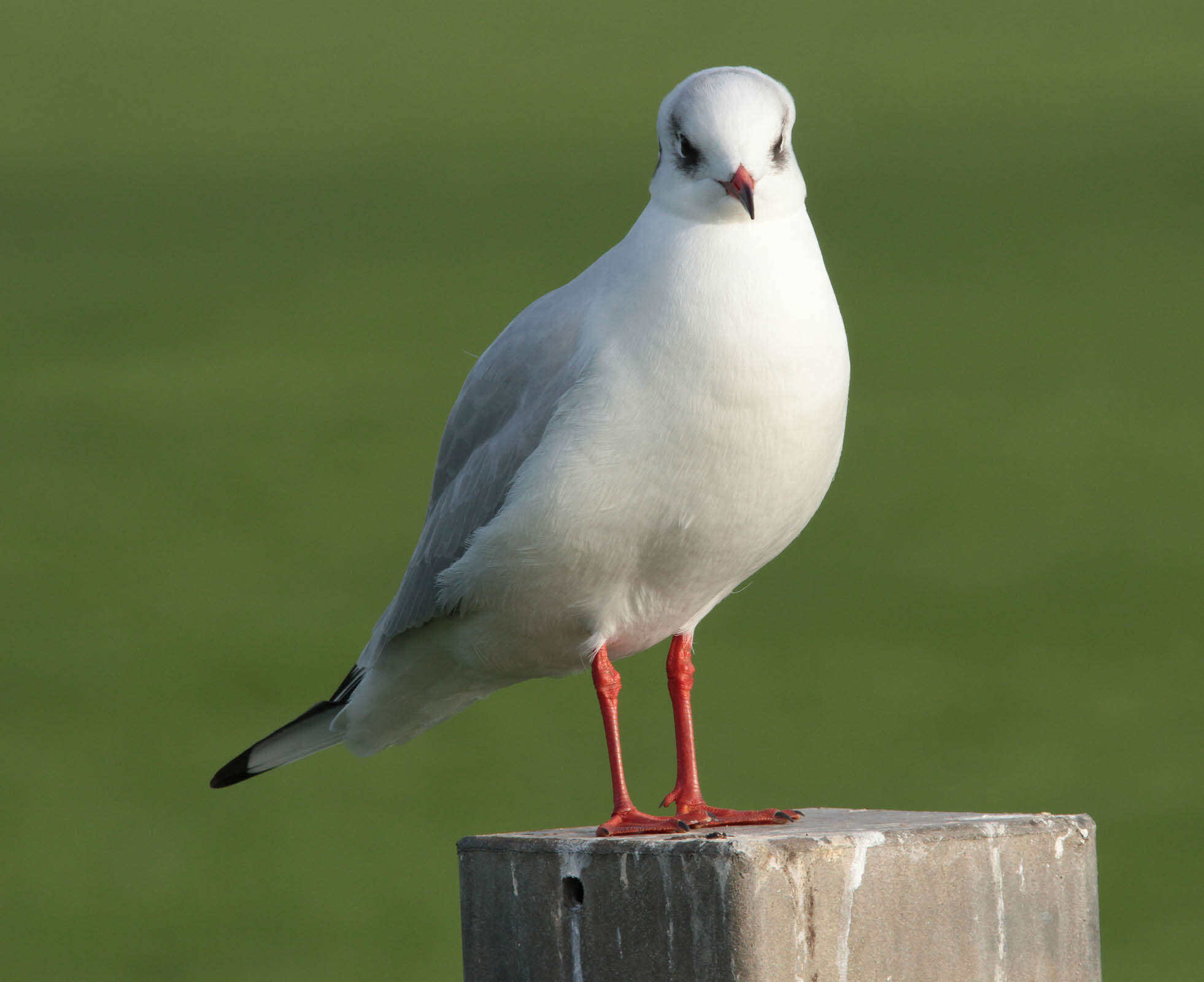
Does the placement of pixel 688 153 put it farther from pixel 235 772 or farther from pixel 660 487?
pixel 235 772

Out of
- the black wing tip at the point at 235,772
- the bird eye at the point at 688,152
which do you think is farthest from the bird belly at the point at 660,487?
the black wing tip at the point at 235,772

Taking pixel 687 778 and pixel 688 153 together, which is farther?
pixel 687 778

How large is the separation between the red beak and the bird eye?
0.10 metres

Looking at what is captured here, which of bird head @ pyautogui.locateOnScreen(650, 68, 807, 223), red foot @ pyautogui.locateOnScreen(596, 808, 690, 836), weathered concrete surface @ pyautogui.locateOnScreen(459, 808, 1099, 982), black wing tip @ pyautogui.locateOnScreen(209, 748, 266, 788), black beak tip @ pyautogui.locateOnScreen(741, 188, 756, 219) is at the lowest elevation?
weathered concrete surface @ pyautogui.locateOnScreen(459, 808, 1099, 982)

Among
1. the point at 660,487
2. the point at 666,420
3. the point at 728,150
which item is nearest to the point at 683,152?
the point at 728,150

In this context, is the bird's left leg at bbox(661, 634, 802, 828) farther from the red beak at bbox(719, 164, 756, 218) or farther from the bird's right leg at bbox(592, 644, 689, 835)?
the red beak at bbox(719, 164, 756, 218)

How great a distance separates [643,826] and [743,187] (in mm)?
1469

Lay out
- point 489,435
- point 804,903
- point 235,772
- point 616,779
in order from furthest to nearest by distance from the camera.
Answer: point 235,772, point 489,435, point 616,779, point 804,903

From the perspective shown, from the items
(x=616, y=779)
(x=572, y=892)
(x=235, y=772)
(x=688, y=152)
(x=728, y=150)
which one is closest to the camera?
(x=572, y=892)

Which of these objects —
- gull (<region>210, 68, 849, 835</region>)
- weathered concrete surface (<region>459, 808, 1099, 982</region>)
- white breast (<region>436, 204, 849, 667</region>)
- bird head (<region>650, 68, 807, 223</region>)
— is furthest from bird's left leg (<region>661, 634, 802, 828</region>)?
bird head (<region>650, 68, 807, 223</region>)

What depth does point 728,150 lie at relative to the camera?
3861 millimetres

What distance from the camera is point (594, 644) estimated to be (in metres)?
4.33

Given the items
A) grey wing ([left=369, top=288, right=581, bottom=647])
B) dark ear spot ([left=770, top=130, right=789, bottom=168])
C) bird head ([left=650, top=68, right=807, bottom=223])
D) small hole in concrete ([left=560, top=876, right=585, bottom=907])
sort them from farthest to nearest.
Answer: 1. grey wing ([left=369, top=288, right=581, bottom=647])
2. dark ear spot ([left=770, top=130, right=789, bottom=168])
3. bird head ([left=650, top=68, right=807, bottom=223])
4. small hole in concrete ([left=560, top=876, right=585, bottom=907])

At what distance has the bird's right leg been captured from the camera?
3.95m
